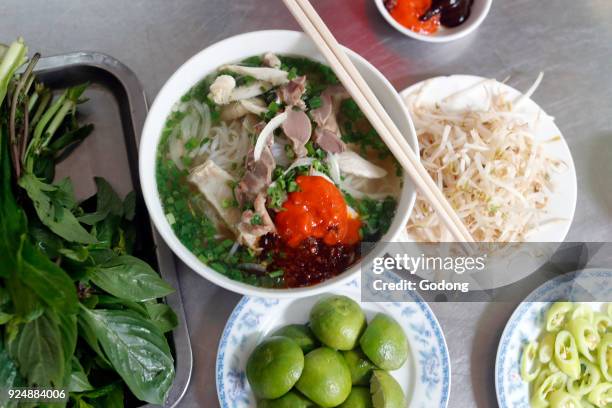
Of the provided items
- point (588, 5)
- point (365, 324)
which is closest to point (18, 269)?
point (365, 324)

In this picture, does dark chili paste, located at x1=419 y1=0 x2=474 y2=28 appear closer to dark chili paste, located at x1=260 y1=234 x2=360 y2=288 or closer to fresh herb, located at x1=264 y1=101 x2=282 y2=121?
fresh herb, located at x1=264 y1=101 x2=282 y2=121

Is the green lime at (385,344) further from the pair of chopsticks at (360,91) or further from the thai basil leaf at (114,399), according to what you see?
the thai basil leaf at (114,399)

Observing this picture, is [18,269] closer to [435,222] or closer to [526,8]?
[435,222]

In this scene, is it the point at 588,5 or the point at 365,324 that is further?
the point at 588,5

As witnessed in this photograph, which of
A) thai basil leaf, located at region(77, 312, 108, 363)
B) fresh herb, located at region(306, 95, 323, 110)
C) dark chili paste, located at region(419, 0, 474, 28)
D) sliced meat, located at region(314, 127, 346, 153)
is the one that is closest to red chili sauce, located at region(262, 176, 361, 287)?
sliced meat, located at region(314, 127, 346, 153)

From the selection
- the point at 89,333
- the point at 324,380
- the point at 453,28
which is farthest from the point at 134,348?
the point at 453,28

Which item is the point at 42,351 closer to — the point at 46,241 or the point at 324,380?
the point at 46,241
